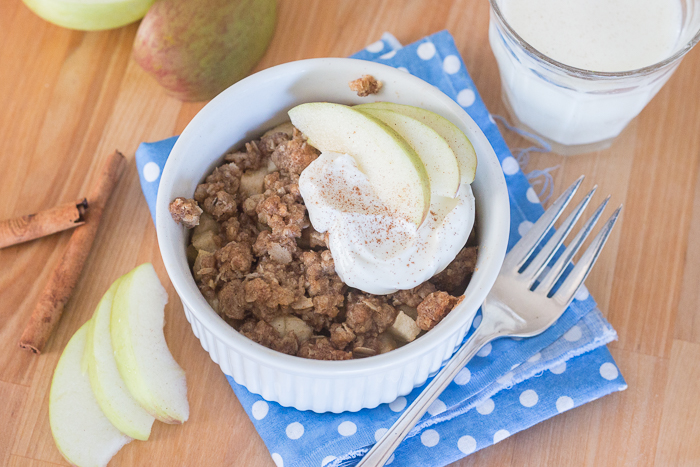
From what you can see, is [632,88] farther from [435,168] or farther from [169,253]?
[169,253]

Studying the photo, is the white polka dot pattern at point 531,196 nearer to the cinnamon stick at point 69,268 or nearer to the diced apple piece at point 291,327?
the diced apple piece at point 291,327

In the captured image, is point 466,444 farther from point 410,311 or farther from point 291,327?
point 291,327

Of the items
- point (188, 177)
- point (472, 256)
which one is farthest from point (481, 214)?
point (188, 177)

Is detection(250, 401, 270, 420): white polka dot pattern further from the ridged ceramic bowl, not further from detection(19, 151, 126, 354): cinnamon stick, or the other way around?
detection(19, 151, 126, 354): cinnamon stick

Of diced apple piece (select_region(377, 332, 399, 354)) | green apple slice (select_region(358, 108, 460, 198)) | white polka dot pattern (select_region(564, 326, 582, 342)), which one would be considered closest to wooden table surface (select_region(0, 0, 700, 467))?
white polka dot pattern (select_region(564, 326, 582, 342))

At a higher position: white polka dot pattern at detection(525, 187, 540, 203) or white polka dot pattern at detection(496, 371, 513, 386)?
white polka dot pattern at detection(525, 187, 540, 203)

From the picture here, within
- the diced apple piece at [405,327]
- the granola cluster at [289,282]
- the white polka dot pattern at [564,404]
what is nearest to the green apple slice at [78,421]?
the granola cluster at [289,282]

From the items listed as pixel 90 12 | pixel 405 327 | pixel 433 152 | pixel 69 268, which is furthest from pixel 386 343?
pixel 90 12
